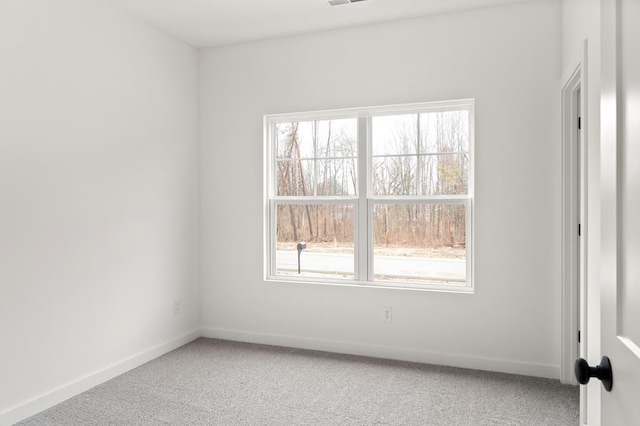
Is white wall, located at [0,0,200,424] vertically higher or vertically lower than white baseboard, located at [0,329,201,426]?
higher

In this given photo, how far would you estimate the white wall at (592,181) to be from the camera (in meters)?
2.22

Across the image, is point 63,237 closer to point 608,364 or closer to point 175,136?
point 175,136

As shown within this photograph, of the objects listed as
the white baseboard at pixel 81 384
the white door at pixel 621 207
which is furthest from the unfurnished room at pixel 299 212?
the white door at pixel 621 207

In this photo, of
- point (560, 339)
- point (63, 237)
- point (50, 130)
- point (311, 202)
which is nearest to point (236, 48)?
point (311, 202)

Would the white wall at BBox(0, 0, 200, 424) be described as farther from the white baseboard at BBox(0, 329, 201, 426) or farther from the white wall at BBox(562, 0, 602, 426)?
the white wall at BBox(562, 0, 602, 426)

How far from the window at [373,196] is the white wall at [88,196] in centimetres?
91

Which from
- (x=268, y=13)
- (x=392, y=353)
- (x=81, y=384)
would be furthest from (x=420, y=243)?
(x=81, y=384)

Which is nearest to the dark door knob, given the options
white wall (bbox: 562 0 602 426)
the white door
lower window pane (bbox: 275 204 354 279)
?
→ the white door

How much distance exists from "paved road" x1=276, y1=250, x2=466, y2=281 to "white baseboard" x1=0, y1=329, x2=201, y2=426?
1.19m

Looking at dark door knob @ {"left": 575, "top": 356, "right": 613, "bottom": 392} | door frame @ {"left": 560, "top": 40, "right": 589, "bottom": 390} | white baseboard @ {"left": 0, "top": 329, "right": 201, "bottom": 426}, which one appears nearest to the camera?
dark door knob @ {"left": 575, "top": 356, "right": 613, "bottom": 392}

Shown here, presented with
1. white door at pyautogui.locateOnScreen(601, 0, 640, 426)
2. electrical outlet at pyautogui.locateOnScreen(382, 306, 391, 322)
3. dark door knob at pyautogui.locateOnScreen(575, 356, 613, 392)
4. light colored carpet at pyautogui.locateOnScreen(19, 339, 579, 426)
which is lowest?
light colored carpet at pyautogui.locateOnScreen(19, 339, 579, 426)

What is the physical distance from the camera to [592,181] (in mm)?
2338

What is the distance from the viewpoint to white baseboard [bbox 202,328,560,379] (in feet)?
10.9

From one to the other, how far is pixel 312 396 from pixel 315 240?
1465 mm
